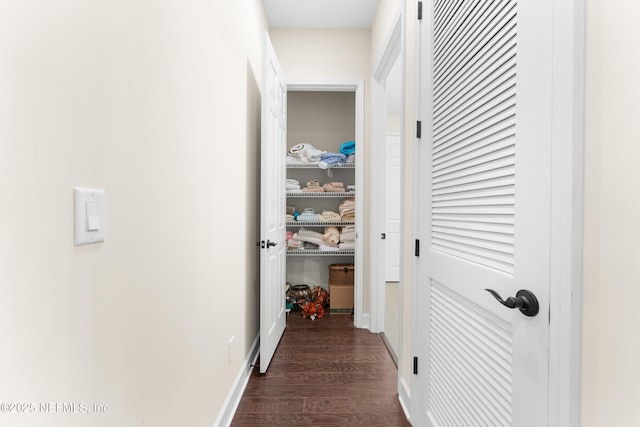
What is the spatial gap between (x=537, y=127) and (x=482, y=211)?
0.33 m

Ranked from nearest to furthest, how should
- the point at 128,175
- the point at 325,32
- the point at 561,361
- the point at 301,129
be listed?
the point at 561,361, the point at 128,175, the point at 325,32, the point at 301,129

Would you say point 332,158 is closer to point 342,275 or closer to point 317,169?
point 317,169

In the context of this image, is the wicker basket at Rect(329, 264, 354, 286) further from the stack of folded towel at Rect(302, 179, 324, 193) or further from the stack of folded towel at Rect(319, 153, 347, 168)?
the stack of folded towel at Rect(319, 153, 347, 168)

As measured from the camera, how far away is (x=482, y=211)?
3.45 feet

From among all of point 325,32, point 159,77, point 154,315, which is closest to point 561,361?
point 154,315

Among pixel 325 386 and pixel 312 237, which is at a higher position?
pixel 312 237

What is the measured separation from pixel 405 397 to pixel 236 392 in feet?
3.13

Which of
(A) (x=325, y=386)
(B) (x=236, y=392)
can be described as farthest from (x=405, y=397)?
(B) (x=236, y=392)

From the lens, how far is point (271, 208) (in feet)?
8.01

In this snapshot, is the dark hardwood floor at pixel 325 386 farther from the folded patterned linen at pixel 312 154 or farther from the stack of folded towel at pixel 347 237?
the folded patterned linen at pixel 312 154

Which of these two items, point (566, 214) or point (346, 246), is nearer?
point (566, 214)

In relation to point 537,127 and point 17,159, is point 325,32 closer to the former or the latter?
point 537,127

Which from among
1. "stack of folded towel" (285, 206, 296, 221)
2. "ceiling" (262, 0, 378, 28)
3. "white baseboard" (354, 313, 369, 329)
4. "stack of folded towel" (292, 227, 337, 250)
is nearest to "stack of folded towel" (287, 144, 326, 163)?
"stack of folded towel" (285, 206, 296, 221)

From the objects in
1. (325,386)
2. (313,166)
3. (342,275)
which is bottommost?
(325,386)
